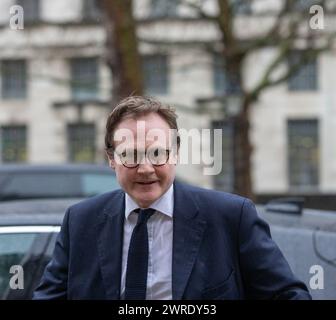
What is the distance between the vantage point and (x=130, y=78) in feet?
39.1

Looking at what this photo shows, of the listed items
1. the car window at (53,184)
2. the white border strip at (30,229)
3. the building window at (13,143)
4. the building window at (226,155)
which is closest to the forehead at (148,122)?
the white border strip at (30,229)

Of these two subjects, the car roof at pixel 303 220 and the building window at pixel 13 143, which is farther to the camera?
the building window at pixel 13 143

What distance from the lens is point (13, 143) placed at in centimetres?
3159

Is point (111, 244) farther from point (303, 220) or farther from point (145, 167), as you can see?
point (303, 220)

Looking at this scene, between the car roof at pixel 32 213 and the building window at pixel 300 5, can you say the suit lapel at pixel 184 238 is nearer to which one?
the car roof at pixel 32 213

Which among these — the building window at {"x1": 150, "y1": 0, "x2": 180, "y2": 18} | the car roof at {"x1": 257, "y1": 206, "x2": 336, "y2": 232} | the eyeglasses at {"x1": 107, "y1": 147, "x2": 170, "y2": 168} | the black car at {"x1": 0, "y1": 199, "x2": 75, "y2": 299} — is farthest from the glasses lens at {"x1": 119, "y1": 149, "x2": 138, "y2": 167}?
the building window at {"x1": 150, "y1": 0, "x2": 180, "y2": 18}

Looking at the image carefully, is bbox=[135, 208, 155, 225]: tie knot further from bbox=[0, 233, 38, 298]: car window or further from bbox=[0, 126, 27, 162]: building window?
bbox=[0, 126, 27, 162]: building window

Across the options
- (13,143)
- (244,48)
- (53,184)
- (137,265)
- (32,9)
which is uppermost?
(32,9)

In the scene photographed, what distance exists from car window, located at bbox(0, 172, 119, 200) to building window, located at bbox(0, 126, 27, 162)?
54.3 ft

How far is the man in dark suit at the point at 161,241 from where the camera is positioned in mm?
2592

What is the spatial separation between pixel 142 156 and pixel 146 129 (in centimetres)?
9

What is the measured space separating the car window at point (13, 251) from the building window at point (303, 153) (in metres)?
27.4

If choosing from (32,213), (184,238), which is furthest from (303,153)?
(184,238)
